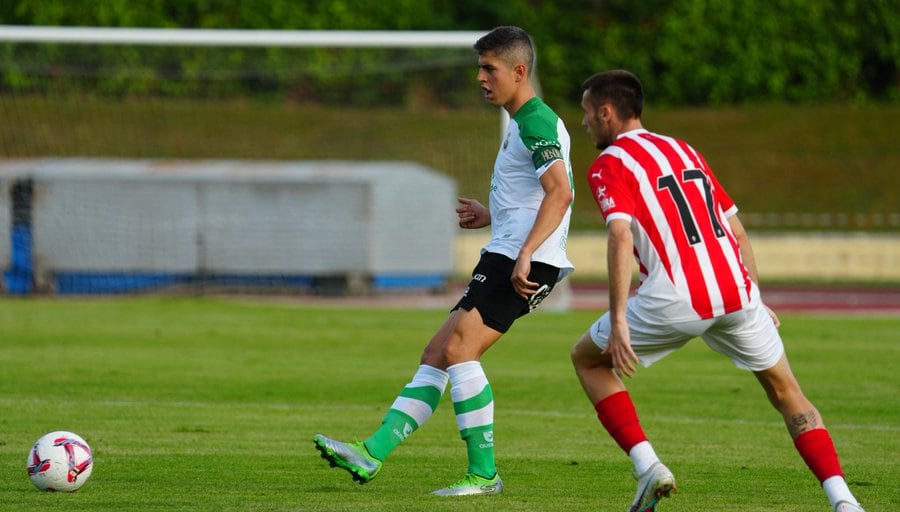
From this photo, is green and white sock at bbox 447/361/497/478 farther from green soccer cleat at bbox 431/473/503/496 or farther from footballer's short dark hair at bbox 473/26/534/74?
footballer's short dark hair at bbox 473/26/534/74

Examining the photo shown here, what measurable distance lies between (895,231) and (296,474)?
28.5 metres

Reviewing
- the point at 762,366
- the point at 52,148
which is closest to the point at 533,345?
the point at 762,366

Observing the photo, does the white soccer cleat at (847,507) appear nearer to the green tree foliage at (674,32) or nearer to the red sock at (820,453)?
the red sock at (820,453)

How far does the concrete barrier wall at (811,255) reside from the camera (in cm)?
3109

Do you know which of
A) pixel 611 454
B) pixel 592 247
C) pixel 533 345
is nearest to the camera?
pixel 611 454

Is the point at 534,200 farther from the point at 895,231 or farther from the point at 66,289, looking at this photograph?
the point at 895,231

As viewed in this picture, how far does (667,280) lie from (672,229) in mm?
219

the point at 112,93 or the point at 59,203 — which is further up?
the point at 112,93

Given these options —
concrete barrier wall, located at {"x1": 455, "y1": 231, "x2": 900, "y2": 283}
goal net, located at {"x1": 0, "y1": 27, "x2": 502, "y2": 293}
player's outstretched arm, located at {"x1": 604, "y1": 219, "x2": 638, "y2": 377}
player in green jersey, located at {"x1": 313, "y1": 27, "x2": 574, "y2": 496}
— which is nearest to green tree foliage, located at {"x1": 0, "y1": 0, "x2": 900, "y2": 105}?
concrete barrier wall, located at {"x1": 455, "y1": 231, "x2": 900, "y2": 283}

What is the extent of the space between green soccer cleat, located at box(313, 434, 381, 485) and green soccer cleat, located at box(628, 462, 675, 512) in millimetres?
1316

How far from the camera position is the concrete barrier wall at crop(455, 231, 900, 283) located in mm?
31094

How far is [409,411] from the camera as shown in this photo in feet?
21.9

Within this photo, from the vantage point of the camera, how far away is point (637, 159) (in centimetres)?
580

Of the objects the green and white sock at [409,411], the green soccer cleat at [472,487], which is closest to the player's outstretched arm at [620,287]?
the green soccer cleat at [472,487]
